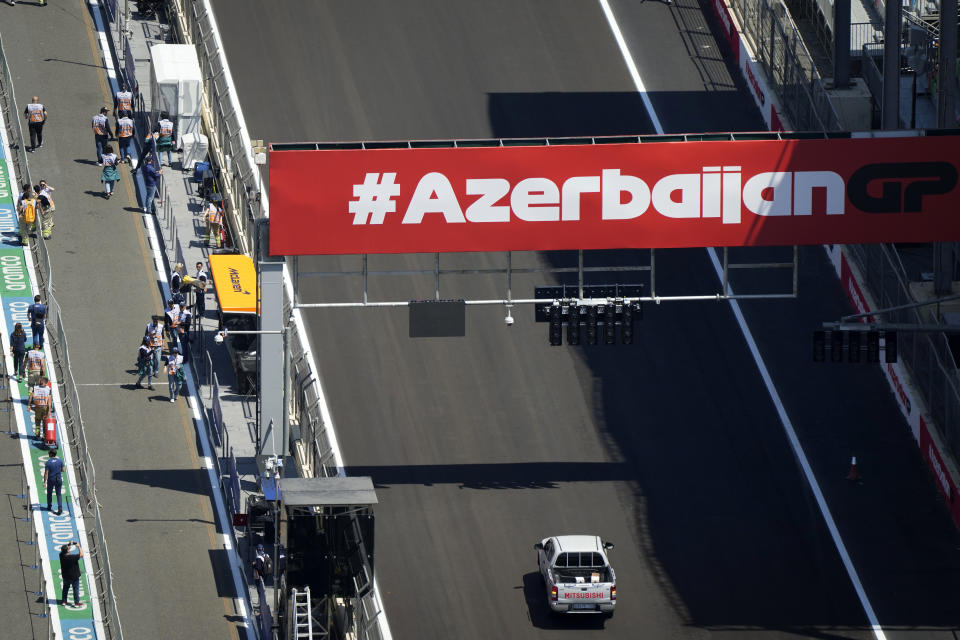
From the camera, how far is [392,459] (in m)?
46.8

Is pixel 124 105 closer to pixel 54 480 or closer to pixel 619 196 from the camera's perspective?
pixel 54 480

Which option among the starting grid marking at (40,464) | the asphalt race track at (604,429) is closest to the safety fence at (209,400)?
the asphalt race track at (604,429)

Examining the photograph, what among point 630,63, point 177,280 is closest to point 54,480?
point 177,280

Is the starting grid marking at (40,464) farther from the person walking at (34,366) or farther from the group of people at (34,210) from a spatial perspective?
the person walking at (34,366)

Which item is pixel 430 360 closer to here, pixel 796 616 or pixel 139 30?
pixel 796 616

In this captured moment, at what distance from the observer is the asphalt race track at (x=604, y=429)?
43125mm

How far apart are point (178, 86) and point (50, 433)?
14554mm

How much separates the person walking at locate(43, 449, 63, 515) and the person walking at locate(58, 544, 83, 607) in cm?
213

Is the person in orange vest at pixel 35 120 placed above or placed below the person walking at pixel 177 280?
above

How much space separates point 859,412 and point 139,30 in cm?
2575

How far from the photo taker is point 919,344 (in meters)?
48.4

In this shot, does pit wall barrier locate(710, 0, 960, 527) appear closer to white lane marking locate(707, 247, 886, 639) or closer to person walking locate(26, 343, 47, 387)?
white lane marking locate(707, 247, 886, 639)

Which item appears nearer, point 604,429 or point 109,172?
point 604,429

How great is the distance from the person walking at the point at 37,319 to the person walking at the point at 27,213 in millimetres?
4694
